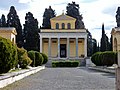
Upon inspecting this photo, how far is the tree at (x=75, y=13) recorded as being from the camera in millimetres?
91931

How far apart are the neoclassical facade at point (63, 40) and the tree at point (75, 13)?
7598 millimetres

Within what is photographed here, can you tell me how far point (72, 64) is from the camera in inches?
2564

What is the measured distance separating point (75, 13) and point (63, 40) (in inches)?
509

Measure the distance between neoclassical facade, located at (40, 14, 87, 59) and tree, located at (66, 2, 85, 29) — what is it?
299 inches

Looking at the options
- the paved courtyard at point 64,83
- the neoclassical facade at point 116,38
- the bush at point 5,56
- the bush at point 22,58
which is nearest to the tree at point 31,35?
the neoclassical facade at point 116,38

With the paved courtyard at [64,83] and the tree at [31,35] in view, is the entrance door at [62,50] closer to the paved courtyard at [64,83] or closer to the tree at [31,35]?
the tree at [31,35]

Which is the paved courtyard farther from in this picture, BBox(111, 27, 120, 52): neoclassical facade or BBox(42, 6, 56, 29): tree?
BBox(42, 6, 56, 29): tree

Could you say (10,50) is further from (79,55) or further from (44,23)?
(44,23)

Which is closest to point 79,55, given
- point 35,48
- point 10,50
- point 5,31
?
point 35,48

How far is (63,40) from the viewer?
3349 inches

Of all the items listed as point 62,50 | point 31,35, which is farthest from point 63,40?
point 31,35

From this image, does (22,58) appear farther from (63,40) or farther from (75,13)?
(75,13)

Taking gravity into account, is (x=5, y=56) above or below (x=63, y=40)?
below

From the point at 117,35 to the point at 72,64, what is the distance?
11.6 m
